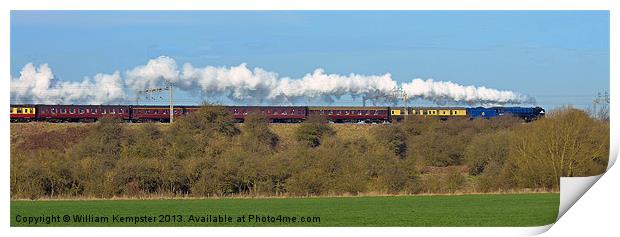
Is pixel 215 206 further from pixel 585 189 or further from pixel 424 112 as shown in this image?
pixel 424 112

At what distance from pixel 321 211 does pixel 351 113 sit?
25.8 meters

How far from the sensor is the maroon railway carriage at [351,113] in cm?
4106

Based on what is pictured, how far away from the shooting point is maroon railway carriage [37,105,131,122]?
114ft

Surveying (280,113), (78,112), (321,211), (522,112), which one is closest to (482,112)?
(522,112)

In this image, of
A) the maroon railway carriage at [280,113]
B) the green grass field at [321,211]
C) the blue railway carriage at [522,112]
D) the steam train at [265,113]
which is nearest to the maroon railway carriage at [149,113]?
the steam train at [265,113]

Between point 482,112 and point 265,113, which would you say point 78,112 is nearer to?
point 265,113

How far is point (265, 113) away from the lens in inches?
1294

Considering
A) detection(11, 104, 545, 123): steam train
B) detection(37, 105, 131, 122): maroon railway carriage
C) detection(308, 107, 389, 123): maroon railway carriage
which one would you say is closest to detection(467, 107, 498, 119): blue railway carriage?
detection(11, 104, 545, 123): steam train

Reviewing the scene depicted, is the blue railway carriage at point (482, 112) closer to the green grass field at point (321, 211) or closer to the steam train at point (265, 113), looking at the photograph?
the steam train at point (265, 113)

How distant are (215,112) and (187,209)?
9287 millimetres

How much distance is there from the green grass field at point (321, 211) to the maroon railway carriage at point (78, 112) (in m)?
14.4

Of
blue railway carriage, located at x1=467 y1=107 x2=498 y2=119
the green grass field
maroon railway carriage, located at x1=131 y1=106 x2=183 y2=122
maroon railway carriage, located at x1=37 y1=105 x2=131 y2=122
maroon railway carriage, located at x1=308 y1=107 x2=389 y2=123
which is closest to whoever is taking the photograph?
the green grass field

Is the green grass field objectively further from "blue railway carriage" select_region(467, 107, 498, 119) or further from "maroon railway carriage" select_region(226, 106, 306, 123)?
"maroon railway carriage" select_region(226, 106, 306, 123)

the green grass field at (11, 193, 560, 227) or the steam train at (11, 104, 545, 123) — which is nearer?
the green grass field at (11, 193, 560, 227)
